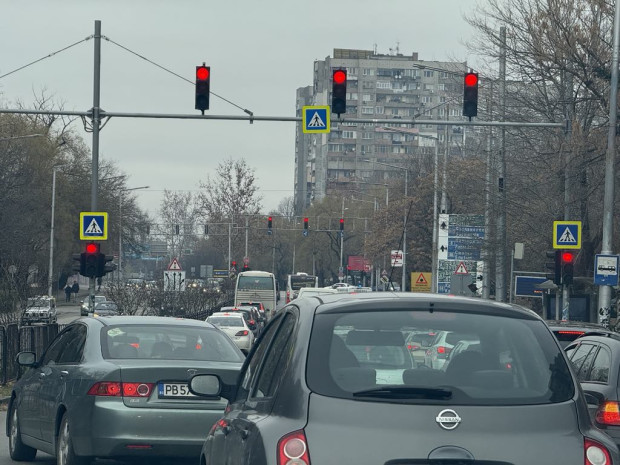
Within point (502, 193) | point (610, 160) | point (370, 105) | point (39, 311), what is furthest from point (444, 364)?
point (370, 105)

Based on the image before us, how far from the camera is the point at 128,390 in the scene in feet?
32.8

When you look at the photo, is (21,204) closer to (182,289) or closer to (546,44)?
(182,289)

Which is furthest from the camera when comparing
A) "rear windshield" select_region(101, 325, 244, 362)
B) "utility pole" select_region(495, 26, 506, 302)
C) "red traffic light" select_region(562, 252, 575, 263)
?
"utility pole" select_region(495, 26, 506, 302)

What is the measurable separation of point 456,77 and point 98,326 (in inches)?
1247

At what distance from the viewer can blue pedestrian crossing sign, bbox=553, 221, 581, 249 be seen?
28.7 m

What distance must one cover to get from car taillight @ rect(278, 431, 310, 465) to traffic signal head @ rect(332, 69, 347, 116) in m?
19.0

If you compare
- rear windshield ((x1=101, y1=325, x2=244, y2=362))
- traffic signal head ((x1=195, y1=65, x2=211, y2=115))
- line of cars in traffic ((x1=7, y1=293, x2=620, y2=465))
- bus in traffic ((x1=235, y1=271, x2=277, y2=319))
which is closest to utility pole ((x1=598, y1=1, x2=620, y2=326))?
traffic signal head ((x1=195, y1=65, x2=211, y2=115))

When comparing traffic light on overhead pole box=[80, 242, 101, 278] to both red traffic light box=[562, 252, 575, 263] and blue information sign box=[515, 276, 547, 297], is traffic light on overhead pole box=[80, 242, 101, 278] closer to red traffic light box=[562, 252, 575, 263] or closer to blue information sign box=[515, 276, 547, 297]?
red traffic light box=[562, 252, 575, 263]

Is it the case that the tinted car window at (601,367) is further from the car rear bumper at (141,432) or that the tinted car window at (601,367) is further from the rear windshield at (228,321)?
the rear windshield at (228,321)

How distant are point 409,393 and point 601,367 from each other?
236 inches

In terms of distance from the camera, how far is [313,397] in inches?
196

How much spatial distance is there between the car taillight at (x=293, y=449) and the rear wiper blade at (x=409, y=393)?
29cm

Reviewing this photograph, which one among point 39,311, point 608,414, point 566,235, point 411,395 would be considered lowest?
point 39,311

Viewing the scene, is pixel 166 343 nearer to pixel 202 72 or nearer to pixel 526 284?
pixel 202 72
